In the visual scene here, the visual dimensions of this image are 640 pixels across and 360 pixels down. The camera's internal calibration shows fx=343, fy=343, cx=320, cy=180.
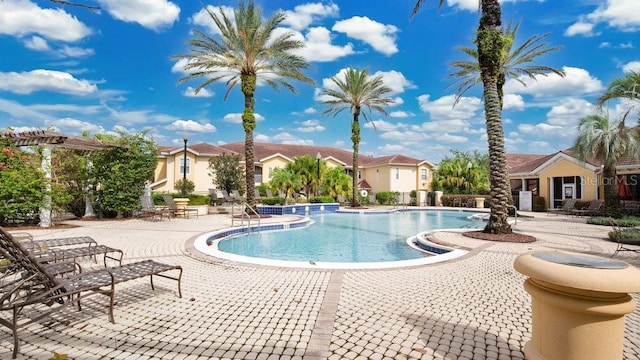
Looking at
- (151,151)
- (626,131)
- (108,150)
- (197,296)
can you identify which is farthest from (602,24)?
(108,150)

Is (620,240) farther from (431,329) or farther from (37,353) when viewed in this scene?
(37,353)

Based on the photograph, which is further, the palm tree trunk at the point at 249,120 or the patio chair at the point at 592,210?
the patio chair at the point at 592,210

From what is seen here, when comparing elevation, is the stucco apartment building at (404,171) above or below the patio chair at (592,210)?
above

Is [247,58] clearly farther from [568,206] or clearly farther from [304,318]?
[568,206]

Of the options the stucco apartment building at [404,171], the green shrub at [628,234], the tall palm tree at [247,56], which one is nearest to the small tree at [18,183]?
the tall palm tree at [247,56]

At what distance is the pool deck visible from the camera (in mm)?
3562

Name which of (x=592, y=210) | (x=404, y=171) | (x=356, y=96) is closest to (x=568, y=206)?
(x=592, y=210)

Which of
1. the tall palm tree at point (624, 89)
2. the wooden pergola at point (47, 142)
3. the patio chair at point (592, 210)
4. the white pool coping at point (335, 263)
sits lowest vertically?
the white pool coping at point (335, 263)

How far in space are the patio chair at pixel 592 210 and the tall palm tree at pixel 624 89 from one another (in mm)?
7485

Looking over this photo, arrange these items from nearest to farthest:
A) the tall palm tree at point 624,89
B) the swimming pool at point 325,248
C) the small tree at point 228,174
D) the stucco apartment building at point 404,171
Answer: the swimming pool at point 325,248
the tall palm tree at point 624,89
the stucco apartment building at point 404,171
the small tree at point 228,174

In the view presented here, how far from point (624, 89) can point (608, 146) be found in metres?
4.55

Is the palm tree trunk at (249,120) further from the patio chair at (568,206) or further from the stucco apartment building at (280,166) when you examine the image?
the patio chair at (568,206)

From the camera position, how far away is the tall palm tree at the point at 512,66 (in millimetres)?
20969

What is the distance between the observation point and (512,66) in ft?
72.4
